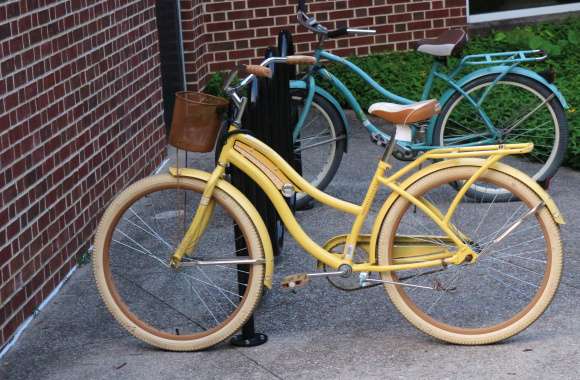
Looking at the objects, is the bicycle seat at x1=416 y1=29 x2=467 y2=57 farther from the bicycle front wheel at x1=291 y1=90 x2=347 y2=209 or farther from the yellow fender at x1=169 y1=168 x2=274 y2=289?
the yellow fender at x1=169 y1=168 x2=274 y2=289

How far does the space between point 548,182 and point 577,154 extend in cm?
79

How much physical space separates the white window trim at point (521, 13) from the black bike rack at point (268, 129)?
550 centimetres

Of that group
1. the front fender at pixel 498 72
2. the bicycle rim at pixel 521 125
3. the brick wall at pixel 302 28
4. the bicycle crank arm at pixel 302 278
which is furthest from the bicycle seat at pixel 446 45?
the brick wall at pixel 302 28

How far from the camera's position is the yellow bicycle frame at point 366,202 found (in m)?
5.10

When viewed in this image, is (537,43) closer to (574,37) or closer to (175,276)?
(574,37)

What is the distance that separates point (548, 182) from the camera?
24.7ft

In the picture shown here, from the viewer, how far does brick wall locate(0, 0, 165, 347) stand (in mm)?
5641

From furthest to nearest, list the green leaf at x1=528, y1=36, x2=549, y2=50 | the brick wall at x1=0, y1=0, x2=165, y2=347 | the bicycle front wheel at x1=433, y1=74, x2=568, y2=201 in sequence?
the green leaf at x1=528, y1=36, x2=549, y2=50 → the bicycle front wheel at x1=433, y1=74, x2=568, y2=201 → the brick wall at x1=0, y1=0, x2=165, y2=347

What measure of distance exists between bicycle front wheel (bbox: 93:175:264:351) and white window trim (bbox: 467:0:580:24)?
224 inches

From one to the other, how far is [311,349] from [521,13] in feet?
25.1

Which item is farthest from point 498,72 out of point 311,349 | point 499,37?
point 499,37

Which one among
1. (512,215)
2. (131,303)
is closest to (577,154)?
(512,215)

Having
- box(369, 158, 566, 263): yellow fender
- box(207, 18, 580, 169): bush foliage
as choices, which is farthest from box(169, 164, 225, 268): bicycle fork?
box(207, 18, 580, 169): bush foliage

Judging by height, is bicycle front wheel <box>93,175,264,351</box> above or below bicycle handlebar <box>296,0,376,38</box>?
below
